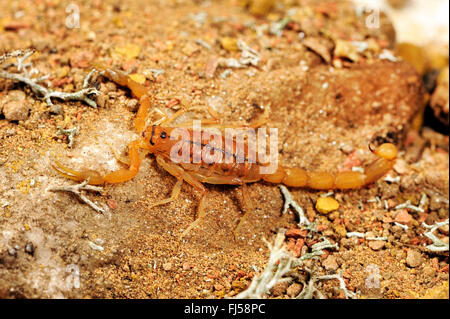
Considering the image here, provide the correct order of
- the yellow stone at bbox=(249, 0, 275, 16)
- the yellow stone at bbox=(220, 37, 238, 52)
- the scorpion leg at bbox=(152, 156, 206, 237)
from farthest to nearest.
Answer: the yellow stone at bbox=(249, 0, 275, 16), the yellow stone at bbox=(220, 37, 238, 52), the scorpion leg at bbox=(152, 156, 206, 237)

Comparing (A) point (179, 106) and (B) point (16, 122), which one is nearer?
(B) point (16, 122)

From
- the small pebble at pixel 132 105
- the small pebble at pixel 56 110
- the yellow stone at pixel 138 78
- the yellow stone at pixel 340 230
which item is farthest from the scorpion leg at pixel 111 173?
the yellow stone at pixel 340 230

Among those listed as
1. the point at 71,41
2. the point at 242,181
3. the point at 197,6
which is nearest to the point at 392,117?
the point at 242,181

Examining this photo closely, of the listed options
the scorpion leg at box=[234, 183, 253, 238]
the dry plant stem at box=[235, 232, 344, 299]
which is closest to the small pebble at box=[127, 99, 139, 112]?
the scorpion leg at box=[234, 183, 253, 238]

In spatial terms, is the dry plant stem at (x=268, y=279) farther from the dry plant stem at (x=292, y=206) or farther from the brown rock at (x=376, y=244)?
the brown rock at (x=376, y=244)

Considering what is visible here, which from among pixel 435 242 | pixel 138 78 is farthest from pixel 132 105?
pixel 435 242

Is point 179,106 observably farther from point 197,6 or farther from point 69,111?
point 197,6

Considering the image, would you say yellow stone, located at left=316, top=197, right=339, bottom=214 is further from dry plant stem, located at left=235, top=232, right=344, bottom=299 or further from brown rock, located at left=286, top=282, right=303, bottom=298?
brown rock, located at left=286, top=282, right=303, bottom=298
